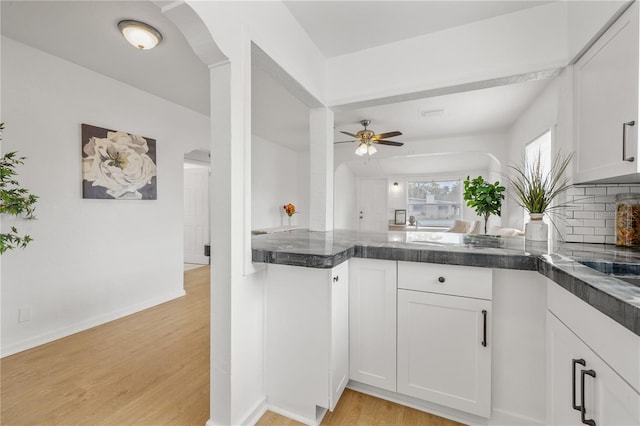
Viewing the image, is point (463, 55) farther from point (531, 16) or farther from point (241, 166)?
point (241, 166)

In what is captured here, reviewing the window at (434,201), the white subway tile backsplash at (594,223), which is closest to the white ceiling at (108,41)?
the white subway tile backsplash at (594,223)

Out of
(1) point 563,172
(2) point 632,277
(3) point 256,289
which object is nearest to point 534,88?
(1) point 563,172

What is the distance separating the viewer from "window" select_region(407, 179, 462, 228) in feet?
24.0

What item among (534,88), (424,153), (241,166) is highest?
(534,88)

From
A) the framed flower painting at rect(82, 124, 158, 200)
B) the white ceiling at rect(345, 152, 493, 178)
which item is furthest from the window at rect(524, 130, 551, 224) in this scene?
the framed flower painting at rect(82, 124, 158, 200)

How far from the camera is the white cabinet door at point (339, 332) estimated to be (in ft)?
4.61

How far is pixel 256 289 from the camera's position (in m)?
1.50

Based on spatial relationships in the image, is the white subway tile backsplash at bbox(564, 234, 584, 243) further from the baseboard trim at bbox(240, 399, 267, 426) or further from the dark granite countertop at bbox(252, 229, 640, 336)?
the baseboard trim at bbox(240, 399, 267, 426)

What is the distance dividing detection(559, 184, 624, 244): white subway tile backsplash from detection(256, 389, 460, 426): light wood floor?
1.42m

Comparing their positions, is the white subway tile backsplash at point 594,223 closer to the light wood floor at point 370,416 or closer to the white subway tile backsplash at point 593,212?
the white subway tile backsplash at point 593,212

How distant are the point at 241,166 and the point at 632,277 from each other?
1.74 m

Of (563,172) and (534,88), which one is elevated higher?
(534,88)

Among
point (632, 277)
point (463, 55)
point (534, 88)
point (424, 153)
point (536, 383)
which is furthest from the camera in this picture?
point (424, 153)

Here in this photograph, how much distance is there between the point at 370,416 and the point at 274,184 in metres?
4.68
